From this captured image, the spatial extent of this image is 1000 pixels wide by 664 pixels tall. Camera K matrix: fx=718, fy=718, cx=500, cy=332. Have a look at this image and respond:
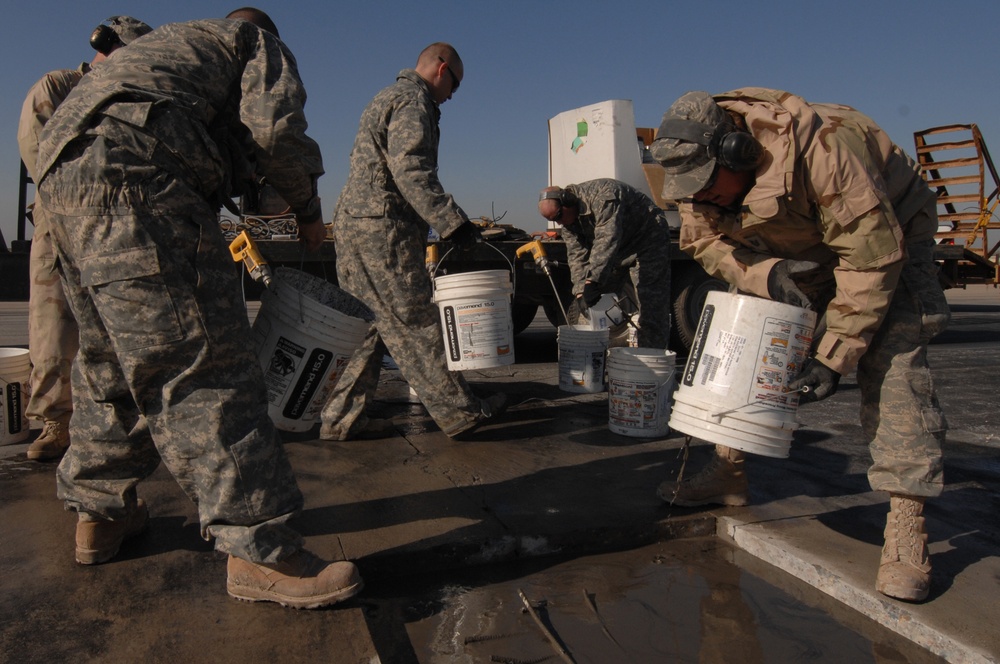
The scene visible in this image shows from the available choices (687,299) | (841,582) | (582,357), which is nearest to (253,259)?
(841,582)

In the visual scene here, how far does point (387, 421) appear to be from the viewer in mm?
3992

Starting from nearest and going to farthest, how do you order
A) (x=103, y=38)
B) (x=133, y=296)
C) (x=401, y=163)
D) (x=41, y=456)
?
(x=133, y=296), (x=103, y=38), (x=41, y=456), (x=401, y=163)

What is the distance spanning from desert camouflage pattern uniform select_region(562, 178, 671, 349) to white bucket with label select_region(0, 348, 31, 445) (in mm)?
3473

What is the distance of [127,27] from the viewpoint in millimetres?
2781

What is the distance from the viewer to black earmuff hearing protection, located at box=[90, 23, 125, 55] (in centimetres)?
301

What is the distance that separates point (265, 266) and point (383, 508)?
1.04m

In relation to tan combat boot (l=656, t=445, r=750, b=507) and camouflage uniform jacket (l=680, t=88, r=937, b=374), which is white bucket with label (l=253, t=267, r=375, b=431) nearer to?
tan combat boot (l=656, t=445, r=750, b=507)

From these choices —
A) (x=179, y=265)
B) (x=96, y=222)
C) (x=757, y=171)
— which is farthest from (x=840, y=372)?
(x=96, y=222)

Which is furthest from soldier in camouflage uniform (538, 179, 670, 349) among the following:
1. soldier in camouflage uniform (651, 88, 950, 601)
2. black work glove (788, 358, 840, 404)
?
black work glove (788, 358, 840, 404)

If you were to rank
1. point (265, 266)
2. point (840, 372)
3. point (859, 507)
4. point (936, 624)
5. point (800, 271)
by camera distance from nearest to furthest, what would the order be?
point (936, 624)
point (840, 372)
point (800, 271)
point (265, 266)
point (859, 507)

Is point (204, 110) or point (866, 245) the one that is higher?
point (204, 110)

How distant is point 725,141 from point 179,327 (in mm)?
1686

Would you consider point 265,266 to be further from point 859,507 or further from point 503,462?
point 859,507

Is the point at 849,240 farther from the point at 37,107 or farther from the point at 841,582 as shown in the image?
the point at 37,107
